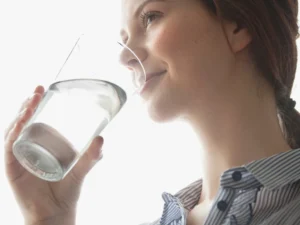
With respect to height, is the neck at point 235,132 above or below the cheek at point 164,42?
below

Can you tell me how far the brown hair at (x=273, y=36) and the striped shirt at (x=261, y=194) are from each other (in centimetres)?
17

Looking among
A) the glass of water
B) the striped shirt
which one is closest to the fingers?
the glass of water

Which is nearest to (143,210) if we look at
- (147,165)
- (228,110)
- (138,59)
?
(147,165)

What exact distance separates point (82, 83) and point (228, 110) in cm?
34

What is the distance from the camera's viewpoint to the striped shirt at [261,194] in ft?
2.55

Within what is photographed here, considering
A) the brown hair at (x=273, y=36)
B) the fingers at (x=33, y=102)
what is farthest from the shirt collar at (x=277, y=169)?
the fingers at (x=33, y=102)

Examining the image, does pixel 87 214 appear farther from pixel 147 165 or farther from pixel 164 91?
pixel 164 91

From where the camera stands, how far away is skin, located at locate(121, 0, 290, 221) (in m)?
0.90

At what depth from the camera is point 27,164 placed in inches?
28.0

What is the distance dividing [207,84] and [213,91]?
2 cm

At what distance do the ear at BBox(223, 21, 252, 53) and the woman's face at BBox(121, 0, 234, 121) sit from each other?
0.01 metres

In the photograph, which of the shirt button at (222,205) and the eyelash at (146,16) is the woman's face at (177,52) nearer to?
the eyelash at (146,16)

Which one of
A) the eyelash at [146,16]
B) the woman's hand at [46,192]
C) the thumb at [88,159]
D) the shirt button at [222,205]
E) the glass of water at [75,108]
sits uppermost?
the eyelash at [146,16]

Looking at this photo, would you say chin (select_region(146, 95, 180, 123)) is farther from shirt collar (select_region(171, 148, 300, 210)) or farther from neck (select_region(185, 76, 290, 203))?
shirt collar (select_region(171, 148, 300, 210))
